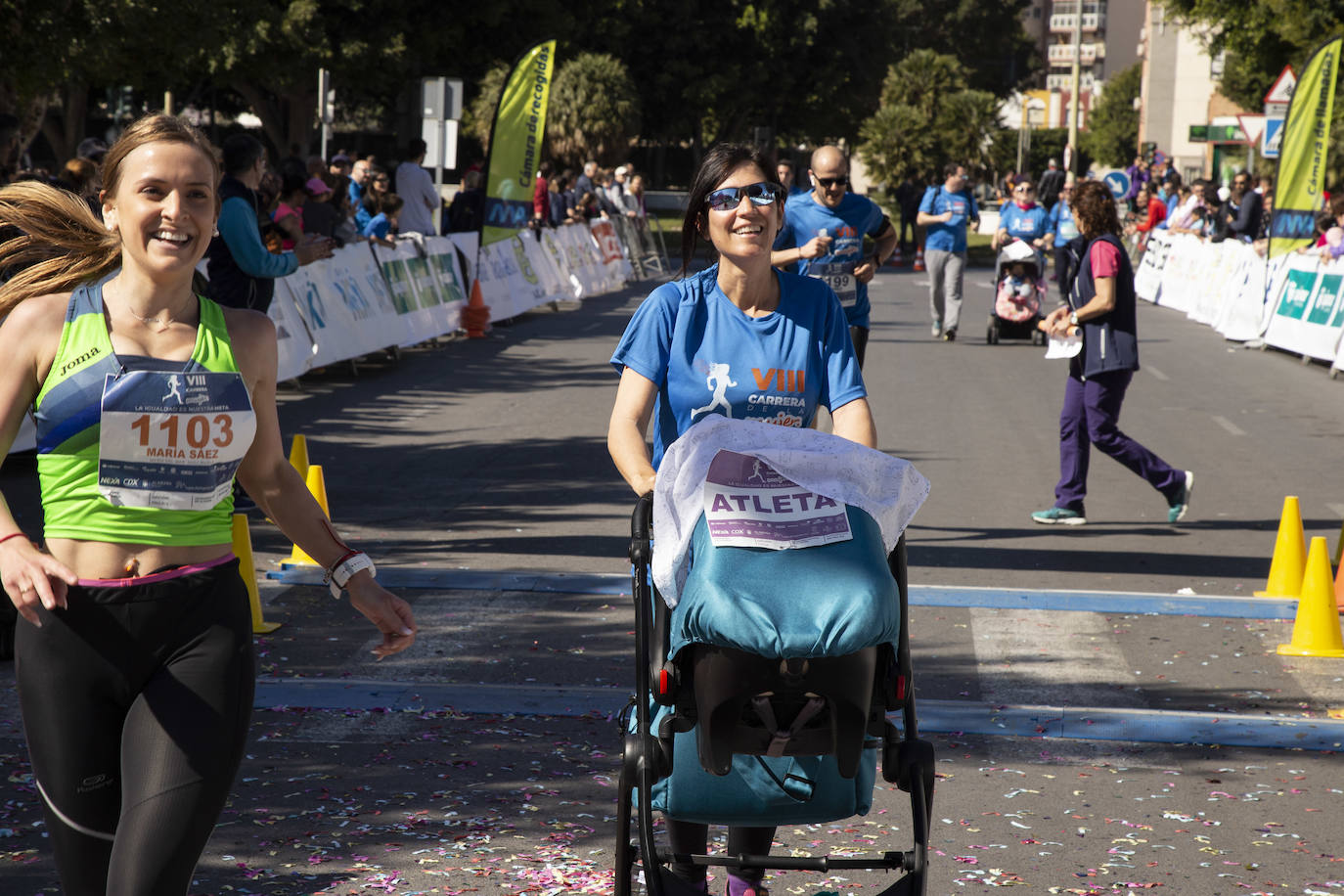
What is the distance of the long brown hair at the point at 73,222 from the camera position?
323 cm

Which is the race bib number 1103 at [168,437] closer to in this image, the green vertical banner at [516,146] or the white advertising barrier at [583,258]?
the green vertical banner at [516,146]

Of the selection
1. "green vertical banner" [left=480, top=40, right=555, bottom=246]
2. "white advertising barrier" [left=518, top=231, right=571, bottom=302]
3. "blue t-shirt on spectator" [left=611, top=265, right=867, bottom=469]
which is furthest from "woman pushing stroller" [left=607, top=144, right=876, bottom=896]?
"white advertising barrier" [left=518, top=231, right=571, bottom=302]

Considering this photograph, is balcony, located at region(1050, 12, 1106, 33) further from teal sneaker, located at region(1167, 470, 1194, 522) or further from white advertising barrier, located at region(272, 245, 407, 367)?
teal sneaker, located at region(1167, 470, 1194, 522)

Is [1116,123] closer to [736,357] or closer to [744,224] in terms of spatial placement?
[744,224]

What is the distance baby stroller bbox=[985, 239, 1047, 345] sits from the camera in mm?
20078

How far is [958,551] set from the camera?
883cm

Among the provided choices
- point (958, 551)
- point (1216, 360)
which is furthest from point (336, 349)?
point (1216, 360)

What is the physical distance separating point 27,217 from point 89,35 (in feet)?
59.1

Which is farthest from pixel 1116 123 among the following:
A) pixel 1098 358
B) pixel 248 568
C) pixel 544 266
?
pixel 248 568

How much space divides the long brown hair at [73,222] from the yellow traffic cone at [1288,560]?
6006 millimetres

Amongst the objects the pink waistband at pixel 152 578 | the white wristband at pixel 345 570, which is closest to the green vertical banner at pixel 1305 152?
the white wristband at pixel 345 570

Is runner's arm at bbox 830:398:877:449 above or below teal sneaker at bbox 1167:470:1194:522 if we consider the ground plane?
above

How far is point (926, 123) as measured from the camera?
48.1m

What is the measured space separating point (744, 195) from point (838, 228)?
5.85m
